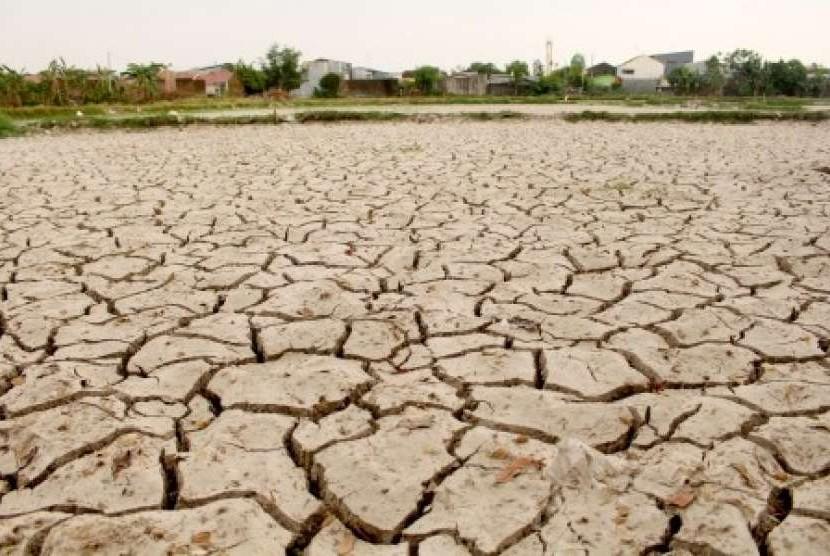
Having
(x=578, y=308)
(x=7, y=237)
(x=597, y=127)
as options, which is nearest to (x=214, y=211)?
(x=7, y=237)

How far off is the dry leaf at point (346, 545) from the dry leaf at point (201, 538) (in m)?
0.26

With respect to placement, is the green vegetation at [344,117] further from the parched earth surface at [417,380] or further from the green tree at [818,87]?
the green tree at [818,87]

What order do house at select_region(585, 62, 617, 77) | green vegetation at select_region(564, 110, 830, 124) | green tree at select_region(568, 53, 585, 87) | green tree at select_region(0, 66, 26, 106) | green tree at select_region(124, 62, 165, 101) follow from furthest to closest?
house at select_region(585, 62, 617, 77), green tree at select_region(568, 53, 585, 87), green tree at select_region(124, 62, 165, 101), green tree at select_region(0, 66, 26, 106), green vegetation at select_region(564, 110, 830, 124)

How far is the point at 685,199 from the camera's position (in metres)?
4.47

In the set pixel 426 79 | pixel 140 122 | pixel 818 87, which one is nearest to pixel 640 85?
pixel 818 87

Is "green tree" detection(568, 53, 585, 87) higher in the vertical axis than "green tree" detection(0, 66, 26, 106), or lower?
higher

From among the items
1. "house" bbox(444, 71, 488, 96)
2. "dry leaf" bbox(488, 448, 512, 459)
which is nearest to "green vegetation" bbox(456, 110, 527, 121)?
"dry leaf" bbox(488, 448, 512, 459)

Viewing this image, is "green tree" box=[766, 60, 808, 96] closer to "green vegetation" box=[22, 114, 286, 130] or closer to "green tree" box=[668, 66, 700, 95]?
"green tree" box=[668, 66, 700, 95]

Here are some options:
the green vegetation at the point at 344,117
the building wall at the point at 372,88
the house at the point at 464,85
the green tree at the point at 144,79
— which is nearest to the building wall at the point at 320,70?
the building wall at the point at 372,88

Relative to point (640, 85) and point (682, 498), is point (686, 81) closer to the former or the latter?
point (640, 85)

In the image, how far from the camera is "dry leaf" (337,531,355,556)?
3.99ft

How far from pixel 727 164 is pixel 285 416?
19.3 feet

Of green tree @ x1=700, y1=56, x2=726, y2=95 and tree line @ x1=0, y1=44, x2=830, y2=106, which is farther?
green tree @ x1=700, y1=56, x2=726, y2=95

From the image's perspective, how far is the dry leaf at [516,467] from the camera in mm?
1405
